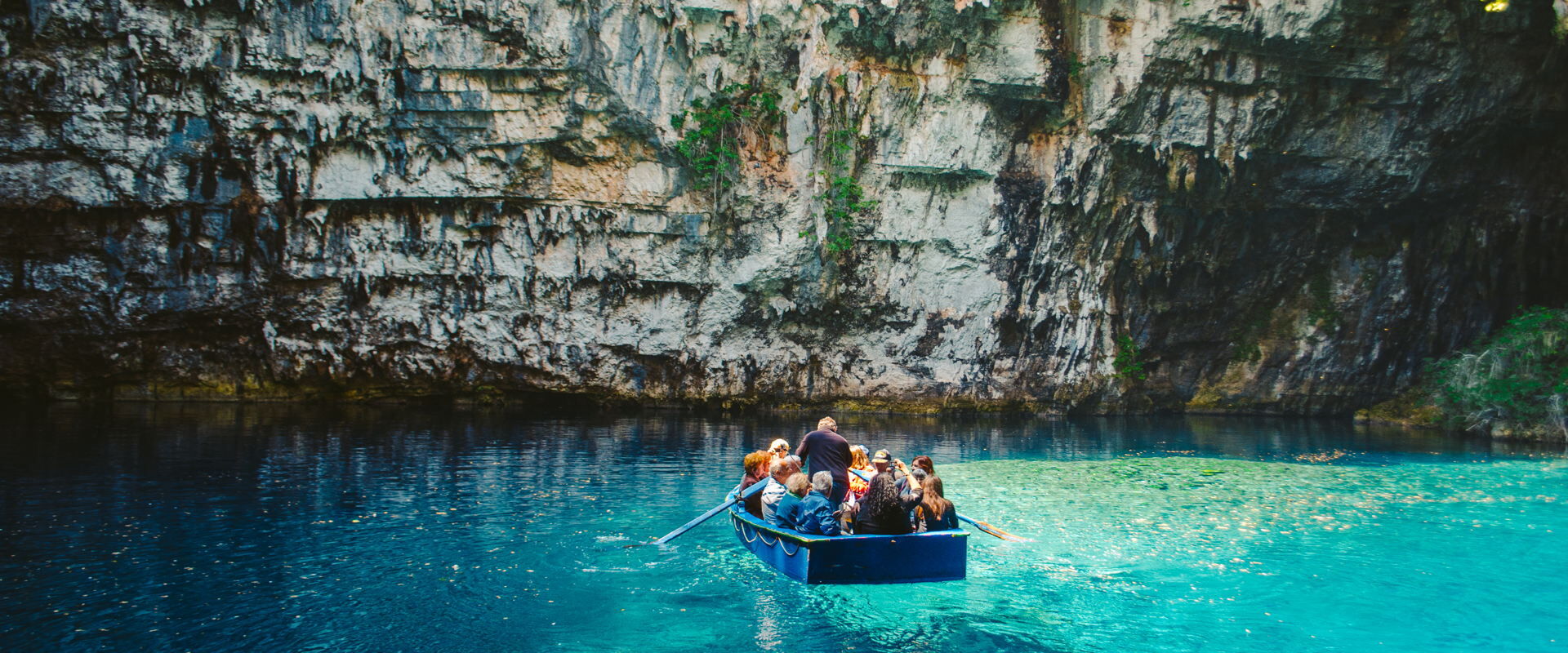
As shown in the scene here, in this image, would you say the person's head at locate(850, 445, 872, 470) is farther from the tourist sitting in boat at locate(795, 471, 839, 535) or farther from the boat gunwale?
the tourist sitting in boat at locate(795, 471, 839, 535)

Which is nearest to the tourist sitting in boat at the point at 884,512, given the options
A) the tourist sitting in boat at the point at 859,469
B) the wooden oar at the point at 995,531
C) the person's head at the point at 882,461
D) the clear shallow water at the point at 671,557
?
the person's head at the point at 882,461

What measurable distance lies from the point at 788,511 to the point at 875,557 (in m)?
1.25

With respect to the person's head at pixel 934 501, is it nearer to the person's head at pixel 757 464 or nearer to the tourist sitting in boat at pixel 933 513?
the tourist sitting in boat at pixel 933 513

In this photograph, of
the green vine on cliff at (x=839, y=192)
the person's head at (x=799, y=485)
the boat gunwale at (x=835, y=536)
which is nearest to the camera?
the boat gunwale at (x=835, y=536)

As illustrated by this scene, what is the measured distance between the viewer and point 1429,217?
35406 millimetres

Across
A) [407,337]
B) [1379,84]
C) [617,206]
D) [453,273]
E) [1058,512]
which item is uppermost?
[1379,84]

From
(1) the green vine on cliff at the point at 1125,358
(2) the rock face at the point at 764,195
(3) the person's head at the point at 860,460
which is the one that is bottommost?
→ (3) the person's head at the point at 860,460

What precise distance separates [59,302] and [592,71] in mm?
19571

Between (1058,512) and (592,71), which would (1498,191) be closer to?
(1058,512)

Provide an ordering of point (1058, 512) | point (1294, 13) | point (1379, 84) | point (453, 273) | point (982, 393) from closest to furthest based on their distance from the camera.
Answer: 1. point (1058, 512)
2. point (1294, 13)
3. point (1379, 84)
4. point (453, 273)
5. point (982, 393)

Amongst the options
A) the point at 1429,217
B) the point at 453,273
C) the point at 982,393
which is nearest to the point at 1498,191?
the point at 1429,217

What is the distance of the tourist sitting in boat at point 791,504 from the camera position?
11.2m

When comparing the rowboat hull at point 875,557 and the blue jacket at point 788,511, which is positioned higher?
the blue jacket at point 788,511

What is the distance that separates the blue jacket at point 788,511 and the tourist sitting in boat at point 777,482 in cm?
20
